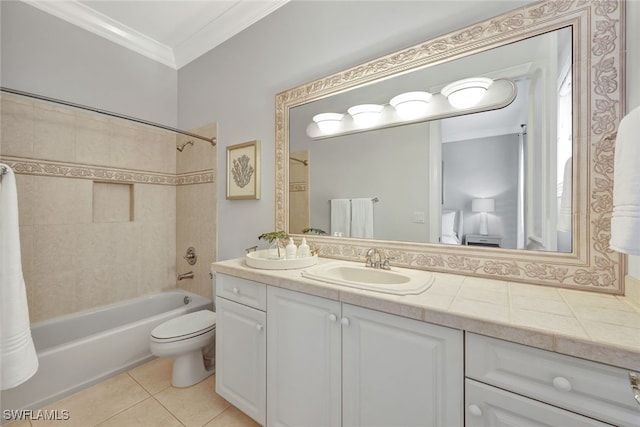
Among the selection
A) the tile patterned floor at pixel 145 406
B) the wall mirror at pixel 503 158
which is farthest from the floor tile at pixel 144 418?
the wall mirror at pixel 503 158

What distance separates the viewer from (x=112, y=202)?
2.33 meters

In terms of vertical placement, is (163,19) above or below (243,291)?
above

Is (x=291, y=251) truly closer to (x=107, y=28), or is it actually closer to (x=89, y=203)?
(x=89, y=203)

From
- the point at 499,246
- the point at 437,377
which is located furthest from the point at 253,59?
the point at 437,377

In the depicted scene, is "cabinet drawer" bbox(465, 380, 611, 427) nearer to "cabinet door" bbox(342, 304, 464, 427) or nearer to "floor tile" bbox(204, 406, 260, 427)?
"cabinet door" bbox(342, 304, 464, 427)

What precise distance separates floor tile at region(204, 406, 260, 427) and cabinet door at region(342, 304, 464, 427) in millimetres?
759

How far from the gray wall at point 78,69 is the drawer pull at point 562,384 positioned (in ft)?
10.7

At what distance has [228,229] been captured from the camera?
224 cm

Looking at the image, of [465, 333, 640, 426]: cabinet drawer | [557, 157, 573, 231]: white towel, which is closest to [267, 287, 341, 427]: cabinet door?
[465, 333, 640, 426]: cabinet drawer

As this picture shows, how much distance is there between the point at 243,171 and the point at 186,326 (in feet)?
3.98

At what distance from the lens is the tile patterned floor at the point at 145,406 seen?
143 cm

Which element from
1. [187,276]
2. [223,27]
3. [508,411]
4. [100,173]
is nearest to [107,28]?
[223,27]

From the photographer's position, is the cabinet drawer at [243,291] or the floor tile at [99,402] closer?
the cabinet drawer at [243,291]

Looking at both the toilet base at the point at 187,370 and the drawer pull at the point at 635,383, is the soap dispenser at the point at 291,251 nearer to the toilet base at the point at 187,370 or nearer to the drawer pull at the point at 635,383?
the toilet base at the point at 187,370
